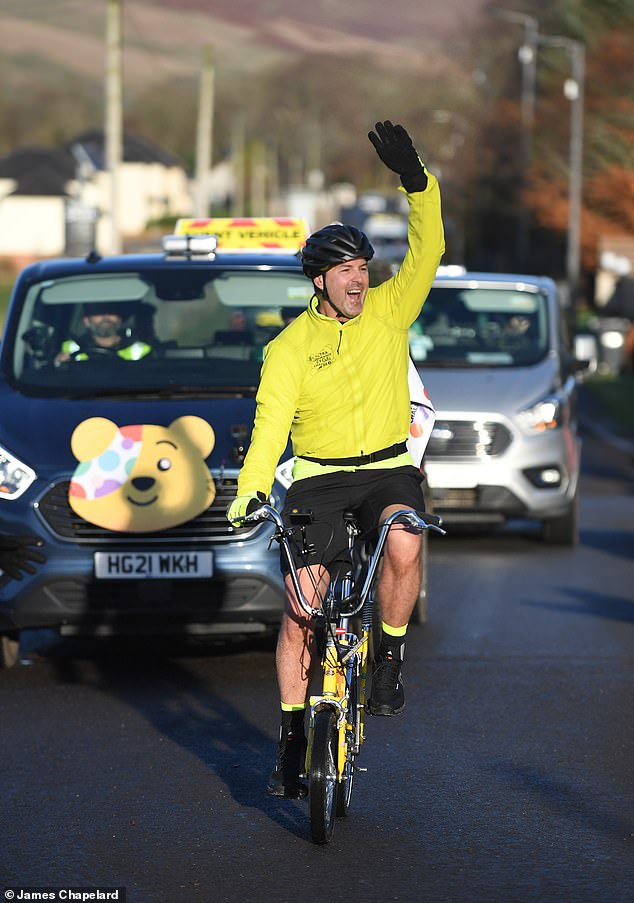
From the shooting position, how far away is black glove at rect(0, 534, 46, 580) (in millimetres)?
8664

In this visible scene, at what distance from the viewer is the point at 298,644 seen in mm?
6266

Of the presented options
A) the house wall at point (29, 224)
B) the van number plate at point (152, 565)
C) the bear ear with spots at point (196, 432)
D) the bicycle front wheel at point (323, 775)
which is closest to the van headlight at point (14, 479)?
the van number plate at point (152, 565)

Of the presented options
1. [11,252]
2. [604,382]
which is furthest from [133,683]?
[11,252]

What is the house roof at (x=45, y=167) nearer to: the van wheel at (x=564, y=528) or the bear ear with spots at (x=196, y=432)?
the van wheel at (x=564, y=528)

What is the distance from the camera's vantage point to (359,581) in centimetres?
632

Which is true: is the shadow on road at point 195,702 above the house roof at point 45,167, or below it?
below

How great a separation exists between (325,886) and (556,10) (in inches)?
A: 3073

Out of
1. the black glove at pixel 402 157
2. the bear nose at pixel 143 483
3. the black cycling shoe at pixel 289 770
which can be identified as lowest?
the black cycling shoe at pixel 289 770

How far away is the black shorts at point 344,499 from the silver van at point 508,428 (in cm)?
698

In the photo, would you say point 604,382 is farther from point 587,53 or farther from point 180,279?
point 587,53

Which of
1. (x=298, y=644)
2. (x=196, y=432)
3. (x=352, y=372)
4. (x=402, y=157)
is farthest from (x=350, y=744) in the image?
(x=196, y=432)

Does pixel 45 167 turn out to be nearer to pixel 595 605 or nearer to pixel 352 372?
pixel 595 605

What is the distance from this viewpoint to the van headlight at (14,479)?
866 cm

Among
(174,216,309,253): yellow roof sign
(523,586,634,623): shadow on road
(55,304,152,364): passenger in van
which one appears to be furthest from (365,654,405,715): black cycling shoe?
(174,216,309,253): yellow roof sign
